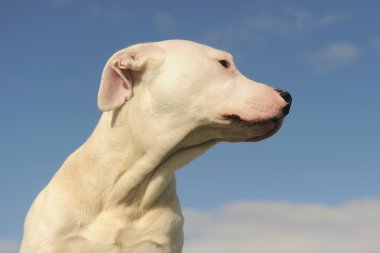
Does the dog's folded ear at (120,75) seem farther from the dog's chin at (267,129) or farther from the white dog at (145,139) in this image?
the dog's chin at (267,129)

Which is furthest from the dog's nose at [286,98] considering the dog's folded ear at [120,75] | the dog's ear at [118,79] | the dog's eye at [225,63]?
the dog's ear at [118,79]

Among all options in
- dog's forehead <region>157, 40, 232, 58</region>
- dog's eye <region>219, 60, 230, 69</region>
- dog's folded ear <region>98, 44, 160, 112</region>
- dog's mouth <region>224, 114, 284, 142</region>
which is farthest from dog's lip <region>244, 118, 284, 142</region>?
dog's folded ear <region>98, 44, 160, 112</region>

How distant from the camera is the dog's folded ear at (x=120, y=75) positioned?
7891 mm

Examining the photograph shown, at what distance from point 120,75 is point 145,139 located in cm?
83

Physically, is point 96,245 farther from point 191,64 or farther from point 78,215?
point 191,64

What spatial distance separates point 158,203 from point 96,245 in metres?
0.93

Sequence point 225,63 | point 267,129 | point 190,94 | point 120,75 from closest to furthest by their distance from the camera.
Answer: point 190,94
point 267,129
point 120,75
point 225,63

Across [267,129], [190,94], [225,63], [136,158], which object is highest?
[225,63]

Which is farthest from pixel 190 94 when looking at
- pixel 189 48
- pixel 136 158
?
pixel 136 158

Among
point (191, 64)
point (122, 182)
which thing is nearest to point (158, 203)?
point (122, 182)

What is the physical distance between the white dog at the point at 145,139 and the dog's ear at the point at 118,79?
12mm

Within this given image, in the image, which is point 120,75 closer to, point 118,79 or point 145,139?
point 118,79

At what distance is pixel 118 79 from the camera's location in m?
8.00

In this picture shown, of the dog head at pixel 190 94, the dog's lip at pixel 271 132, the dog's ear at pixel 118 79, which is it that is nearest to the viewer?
the dog head at pixel 190 94
